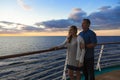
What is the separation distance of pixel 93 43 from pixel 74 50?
13.1 inches

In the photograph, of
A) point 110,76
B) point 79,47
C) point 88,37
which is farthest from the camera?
point 110,76

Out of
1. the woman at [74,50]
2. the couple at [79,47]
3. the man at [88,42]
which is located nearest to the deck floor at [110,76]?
the man at [88,42]

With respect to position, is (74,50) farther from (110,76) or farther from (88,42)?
(110,76)

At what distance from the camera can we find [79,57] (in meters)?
3.50

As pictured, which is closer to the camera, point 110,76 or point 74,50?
point 74,50

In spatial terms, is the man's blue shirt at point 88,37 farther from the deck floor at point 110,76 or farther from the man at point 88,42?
Result: the deck floor at point 110,76

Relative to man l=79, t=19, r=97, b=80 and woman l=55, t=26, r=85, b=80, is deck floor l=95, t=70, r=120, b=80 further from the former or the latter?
woman l=55, t=26, r=85, b=80

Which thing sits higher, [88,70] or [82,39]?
[82,39]

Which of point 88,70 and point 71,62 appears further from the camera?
point 88,70

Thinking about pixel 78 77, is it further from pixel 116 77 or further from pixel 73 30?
pixel 116 77

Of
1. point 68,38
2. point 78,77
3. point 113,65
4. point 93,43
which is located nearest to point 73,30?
point 68,38

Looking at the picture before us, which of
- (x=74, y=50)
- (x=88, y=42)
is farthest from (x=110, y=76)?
(x=74, y=50)

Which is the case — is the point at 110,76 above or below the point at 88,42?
below

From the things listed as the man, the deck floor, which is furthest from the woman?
the deck floor
